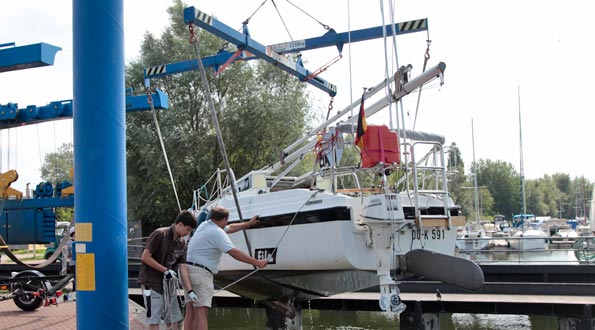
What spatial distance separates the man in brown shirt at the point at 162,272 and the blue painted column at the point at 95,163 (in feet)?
2.47

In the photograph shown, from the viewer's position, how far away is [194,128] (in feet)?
82.2

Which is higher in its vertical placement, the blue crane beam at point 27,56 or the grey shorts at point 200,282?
the blue crane beam at point 27,56

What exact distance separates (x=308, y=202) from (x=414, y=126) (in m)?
1.94

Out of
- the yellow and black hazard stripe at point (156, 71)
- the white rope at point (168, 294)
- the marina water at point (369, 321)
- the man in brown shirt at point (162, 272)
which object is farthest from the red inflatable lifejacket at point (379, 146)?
the marina water at point (369, 321)

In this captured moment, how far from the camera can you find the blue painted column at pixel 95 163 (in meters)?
5.63

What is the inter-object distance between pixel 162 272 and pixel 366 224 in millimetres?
2683

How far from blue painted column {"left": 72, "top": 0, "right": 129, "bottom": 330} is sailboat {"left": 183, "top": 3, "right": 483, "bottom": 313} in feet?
6.59

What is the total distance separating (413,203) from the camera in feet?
26.6

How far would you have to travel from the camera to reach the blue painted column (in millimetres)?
5629

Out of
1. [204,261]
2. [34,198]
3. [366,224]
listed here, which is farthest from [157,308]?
[34,198]

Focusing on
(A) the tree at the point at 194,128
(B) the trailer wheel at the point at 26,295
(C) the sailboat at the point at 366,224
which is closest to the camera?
(C) the sailboat at the point at 366,224

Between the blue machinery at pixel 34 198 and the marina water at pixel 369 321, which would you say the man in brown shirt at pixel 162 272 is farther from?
the marina water at pixel 369 321

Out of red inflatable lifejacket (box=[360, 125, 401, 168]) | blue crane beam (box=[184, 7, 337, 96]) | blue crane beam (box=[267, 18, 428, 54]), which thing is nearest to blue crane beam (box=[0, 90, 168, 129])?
blue crane beam (box=[184, 7, 337, 96])

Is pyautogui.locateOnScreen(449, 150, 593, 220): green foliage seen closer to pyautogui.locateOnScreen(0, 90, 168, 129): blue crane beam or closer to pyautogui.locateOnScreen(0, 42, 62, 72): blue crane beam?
pyautogui.locateOnScreen(0, 90, 168, 129): blue crane beam
